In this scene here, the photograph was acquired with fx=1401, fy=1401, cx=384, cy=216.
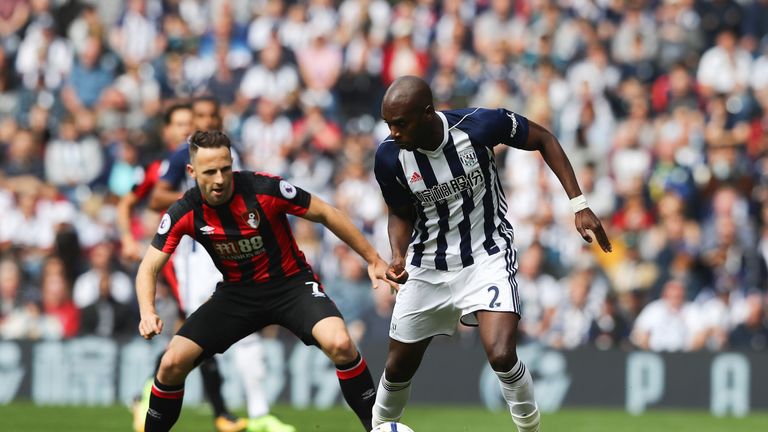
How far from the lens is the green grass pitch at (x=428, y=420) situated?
11734mm

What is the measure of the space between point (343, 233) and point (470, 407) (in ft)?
19.8

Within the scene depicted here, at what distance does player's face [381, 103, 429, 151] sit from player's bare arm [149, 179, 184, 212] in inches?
103

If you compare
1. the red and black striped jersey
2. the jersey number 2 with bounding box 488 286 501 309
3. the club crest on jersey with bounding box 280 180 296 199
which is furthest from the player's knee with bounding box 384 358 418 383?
the club crest on jersey with bounding box 280 180 296 199

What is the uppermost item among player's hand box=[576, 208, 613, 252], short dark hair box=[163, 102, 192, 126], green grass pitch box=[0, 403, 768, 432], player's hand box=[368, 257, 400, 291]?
short dark hair box=[163, 102, 192, 126]

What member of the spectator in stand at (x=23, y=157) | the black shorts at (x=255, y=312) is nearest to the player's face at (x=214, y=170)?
the black shorts at (x=255, y=312)

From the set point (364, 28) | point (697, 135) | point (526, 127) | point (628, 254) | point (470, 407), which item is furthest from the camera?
Answer: point (364, 28)

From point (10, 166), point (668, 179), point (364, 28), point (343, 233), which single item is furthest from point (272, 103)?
point (343, 233)

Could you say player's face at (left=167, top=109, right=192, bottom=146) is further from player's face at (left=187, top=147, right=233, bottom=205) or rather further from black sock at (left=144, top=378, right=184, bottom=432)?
black sock at (left=144, top=378, right=184, bottom=432)

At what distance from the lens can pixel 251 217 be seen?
331 inches

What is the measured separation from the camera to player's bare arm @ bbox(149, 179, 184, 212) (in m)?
10.0

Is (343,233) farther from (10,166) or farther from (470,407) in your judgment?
(10,166)

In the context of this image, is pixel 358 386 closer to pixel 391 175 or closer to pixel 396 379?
pixel 396 379

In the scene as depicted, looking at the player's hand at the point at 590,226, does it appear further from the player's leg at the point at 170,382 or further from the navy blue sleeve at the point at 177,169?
the navy blue sleeve at the point at 177,169

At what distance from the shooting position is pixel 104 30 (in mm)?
20094
